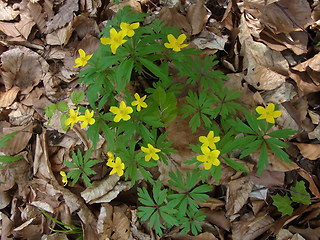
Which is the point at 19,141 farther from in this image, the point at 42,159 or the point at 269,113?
the point at 269,113

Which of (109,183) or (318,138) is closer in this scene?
(318,138)

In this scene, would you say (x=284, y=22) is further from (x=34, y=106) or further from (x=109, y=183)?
(x=34, y=106)

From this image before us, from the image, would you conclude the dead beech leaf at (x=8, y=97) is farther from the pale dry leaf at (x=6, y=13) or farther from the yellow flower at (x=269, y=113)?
the yellow flower at (x=269, y=113)

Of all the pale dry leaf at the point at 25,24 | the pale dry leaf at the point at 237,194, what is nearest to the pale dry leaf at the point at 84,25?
the pale dry leaf at the point at 25,24

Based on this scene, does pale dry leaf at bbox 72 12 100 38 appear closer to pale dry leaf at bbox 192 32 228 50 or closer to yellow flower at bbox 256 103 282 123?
pale dry leaf at bbox 192 32 228 50

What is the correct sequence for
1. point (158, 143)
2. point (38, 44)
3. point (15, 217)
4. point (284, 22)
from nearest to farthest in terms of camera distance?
point (158, 143) → point (284, 22) → point (15, 217) → point (38, 44)

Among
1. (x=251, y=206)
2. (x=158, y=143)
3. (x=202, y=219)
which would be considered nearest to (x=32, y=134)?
(x=158, y=143)

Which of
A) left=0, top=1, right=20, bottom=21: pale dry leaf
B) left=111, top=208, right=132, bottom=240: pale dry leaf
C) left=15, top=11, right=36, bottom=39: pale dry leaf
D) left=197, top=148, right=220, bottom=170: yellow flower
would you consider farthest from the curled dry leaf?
left=197, top=148, right=220, bottom=170: yellow flower
